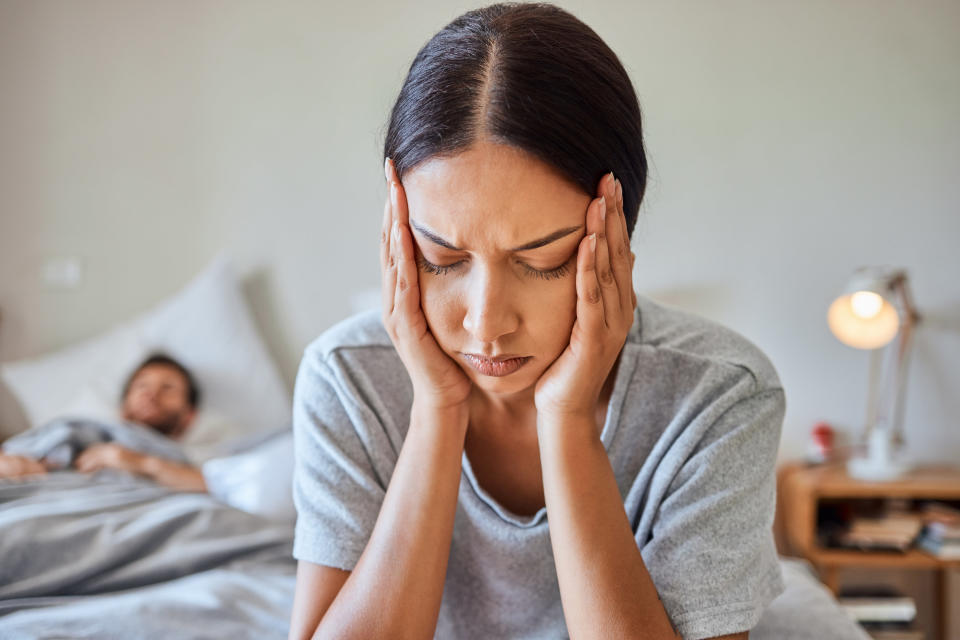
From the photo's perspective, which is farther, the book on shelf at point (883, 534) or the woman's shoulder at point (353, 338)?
the book on shelf at point (883, 534)

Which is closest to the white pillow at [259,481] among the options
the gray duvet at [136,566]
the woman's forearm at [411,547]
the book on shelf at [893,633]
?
the gray duvet at [136,566]

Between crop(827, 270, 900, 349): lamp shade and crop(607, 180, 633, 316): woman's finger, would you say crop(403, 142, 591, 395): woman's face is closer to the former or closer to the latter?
crop(607, 180, 633, 316): woman's finger

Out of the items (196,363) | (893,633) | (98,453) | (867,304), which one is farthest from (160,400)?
(893,633)

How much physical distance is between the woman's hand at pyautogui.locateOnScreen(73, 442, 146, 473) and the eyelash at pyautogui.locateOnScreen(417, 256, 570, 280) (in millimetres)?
1586

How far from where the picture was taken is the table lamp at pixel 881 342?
246 cm

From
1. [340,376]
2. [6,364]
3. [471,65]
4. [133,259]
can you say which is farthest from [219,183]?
[471,65]

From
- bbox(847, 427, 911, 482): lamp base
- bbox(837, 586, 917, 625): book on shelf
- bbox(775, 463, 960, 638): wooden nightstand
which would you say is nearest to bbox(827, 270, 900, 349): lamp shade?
bbox(847, 427, 911, 482): lamp base

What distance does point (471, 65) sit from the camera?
0.92 metres

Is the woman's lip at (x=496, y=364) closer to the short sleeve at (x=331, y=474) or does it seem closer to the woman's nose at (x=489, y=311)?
the woman's nose at (x=489, y=311)

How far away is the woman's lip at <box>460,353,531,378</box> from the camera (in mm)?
978

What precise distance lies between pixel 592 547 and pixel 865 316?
1.84 m

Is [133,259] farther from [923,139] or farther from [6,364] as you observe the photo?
[923,139]

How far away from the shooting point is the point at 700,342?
3.78 ft

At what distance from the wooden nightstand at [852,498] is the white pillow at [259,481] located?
1.58 meters
